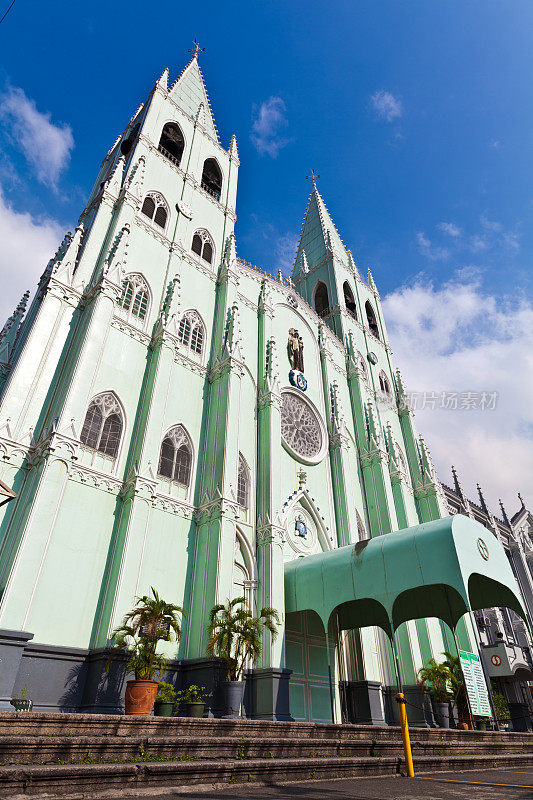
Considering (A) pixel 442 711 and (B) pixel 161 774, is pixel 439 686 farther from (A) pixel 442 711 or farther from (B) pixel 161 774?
(B) pixel 161 774

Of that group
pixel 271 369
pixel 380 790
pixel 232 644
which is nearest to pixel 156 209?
pixel 271 369

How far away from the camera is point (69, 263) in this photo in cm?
1695

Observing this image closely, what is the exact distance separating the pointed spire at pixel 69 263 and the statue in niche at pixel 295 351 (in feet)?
40.9

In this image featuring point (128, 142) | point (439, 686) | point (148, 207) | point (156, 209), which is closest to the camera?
point (439, 686)

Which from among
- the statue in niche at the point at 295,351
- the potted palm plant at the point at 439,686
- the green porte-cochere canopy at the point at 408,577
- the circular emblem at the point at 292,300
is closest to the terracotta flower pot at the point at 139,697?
the green porte-cochere canopy at the point at 408,577

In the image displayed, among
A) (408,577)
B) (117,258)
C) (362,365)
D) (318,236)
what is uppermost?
(318,236)

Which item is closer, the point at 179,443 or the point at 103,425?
the point at 103,425

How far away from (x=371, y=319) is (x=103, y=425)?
28.8m

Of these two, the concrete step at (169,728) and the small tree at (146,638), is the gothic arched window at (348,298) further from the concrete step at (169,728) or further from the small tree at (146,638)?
the concrete step at (169,728)

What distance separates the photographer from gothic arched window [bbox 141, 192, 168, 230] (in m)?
22.1

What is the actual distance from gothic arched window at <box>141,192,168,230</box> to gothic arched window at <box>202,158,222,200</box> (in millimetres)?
5873

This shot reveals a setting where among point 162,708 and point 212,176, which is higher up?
point 212,176

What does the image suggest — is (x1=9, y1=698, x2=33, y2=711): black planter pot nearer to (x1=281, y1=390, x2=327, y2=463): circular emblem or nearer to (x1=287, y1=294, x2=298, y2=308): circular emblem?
(x1=281, y1=390, x2=327, y2=463): circular emblem

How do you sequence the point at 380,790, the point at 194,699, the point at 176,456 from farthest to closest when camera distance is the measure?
the point at 176,456, the point at 194,699, the point at 380,790
